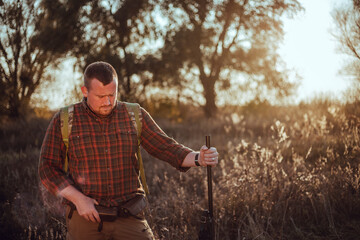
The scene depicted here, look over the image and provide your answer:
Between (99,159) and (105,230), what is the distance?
0.54 m

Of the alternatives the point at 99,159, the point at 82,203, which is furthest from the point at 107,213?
the point at 99,159

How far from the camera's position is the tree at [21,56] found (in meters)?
8.47

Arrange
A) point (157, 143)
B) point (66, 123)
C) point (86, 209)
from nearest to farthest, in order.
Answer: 1. point (86, 209)
2. point (66, 123)
3. point (157, 143)

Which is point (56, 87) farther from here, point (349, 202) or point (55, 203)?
point (349, 202)

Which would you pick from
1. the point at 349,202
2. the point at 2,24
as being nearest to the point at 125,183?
the point at 349,202

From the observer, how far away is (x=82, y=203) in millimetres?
2324

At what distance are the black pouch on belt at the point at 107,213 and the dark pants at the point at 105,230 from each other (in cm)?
4

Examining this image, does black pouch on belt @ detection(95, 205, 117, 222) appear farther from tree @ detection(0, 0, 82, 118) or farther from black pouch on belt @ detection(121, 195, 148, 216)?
tree @ detection(0, 0, 82, 118)

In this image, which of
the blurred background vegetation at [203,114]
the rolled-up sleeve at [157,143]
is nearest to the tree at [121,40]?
the blurred background vegetation at [203,114]

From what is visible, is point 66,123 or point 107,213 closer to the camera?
Answer: point 107,213

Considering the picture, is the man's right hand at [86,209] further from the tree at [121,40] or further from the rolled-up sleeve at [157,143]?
the tree at [121,40]

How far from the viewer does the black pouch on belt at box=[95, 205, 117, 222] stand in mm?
2475

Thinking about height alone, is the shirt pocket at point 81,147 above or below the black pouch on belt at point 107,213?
above

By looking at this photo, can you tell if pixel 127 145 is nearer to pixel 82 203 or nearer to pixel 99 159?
pixel 99 159
